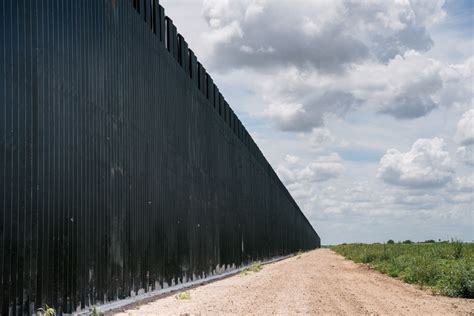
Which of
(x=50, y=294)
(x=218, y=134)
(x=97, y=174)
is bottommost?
(x=50, y=294)

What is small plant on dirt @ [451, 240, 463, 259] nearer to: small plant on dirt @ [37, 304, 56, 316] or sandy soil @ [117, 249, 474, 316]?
sandy soil @ [117, 249, 474, 316]

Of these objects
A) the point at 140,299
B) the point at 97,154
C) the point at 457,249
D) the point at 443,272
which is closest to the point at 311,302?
the point at 140,299

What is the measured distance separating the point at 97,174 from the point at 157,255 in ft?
17.6

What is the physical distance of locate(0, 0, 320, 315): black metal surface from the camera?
953cm

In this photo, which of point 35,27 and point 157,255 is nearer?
point 35,27

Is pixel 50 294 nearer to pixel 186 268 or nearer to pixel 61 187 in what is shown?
pixel 61 187

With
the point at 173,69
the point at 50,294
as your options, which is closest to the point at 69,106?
the point at 50,294

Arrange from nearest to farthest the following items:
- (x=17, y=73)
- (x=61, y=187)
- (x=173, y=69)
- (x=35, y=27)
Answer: (x=17, y=73), (x=35, y=27), (x=61, y=187), (x=173, y=69)

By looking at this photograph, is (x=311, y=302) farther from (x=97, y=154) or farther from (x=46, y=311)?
(x=46, y=311)

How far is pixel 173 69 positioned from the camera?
20.5 metres

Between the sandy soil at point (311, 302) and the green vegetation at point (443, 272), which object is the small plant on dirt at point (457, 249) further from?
the sandy soil at point (311, 302)

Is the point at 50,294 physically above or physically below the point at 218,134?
below

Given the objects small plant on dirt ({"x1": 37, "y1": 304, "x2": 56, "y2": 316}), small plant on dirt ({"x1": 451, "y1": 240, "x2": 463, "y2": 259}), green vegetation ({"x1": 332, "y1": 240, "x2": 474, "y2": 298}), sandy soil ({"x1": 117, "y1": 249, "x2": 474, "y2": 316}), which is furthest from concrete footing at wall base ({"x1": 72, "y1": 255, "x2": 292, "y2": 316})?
small plant on dirt ({"x1": 451, "y1": 240, "x2": 463, "y2": 259})

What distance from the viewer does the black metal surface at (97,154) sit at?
953cm
